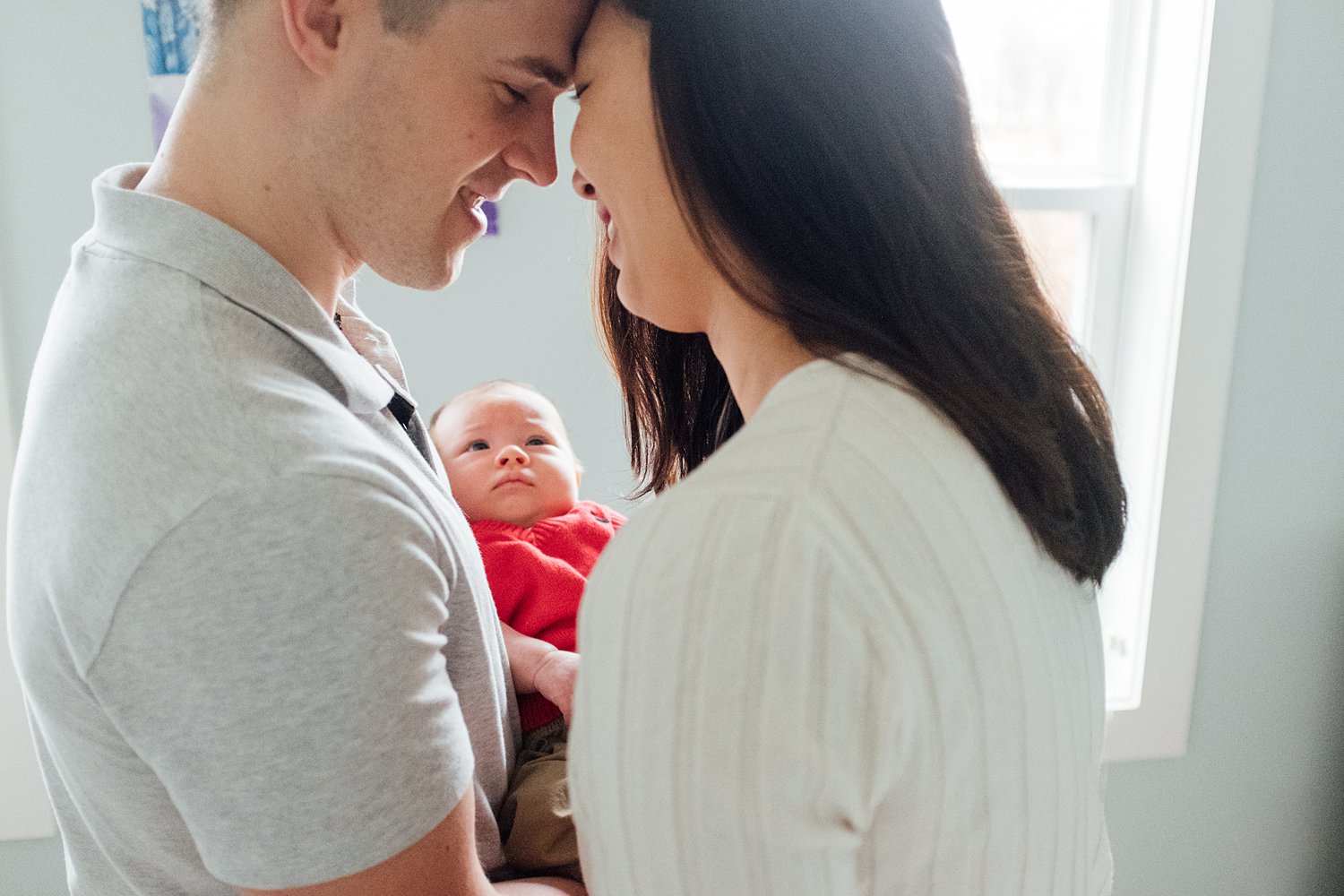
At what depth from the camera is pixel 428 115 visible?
104cm

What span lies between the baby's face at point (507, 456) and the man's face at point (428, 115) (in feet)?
1.90

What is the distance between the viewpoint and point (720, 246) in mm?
827

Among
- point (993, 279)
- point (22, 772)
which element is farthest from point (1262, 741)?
point (22, 772)

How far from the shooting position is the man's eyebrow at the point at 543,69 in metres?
1.00

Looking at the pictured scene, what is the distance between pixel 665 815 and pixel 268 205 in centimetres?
65

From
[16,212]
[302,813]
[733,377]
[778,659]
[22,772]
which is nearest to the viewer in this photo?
[778,659]

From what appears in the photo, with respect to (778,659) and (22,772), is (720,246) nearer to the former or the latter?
(778,659)

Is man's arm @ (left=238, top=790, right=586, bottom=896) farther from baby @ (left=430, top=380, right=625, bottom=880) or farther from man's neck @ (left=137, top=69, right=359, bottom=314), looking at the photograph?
man's neck @ (left=137, top=69, right=359, bottom=314)

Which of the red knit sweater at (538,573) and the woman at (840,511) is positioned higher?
the woman at (840,511)

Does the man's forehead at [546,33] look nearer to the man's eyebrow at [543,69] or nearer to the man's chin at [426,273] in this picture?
the man's eyebrow at [543,69]

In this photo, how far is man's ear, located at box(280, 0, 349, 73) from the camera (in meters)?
0.94

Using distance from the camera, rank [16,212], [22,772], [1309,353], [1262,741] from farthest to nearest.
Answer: [1262,741]
[1309,353]
[22,772]
[16,212]

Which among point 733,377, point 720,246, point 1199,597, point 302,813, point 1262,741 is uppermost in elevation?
point 720,246

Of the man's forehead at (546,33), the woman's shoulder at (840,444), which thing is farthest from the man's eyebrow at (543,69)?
the woman's shoulder at (840,444)
